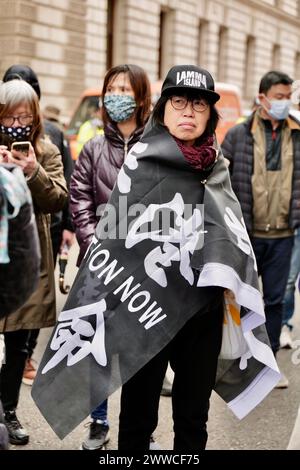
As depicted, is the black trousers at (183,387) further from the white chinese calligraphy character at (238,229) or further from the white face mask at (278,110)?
the white face mask at (278,110)

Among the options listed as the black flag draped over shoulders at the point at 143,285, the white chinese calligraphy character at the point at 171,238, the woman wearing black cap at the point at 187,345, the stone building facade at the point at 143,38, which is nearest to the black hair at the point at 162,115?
the woman wearing black cap at the point at 187,345

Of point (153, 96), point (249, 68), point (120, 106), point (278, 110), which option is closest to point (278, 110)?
point (278, 110)

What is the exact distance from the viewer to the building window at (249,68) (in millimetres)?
→ 32156

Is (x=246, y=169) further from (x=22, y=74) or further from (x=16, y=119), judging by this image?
(x=16, y=119)

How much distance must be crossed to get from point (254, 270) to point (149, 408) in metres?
0.69

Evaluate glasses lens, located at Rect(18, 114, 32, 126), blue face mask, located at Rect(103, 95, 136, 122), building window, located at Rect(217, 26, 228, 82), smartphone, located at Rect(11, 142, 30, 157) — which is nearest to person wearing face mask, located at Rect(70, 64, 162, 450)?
blue face mask, located at Rect(103, 95, 136, 122)

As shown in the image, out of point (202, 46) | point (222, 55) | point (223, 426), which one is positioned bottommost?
point (223, 426)

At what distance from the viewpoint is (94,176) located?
3.51m

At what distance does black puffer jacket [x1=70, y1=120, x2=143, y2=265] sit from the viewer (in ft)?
11.4

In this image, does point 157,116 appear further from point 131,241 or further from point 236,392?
point 236,392

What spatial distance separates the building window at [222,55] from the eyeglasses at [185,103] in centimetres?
2788

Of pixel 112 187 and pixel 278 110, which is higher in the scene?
pixel 278 110

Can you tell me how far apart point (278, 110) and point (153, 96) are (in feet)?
21.9

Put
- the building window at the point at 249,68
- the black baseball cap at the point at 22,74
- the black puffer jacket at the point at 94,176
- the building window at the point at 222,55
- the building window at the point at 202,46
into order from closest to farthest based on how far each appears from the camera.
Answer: the black puffer jacket at the point at 94,176
the black baseball cap at the point at 22,74
the building window at the point at 202,46
the building window at the point at 222,55
the building window at the point at 249,68
